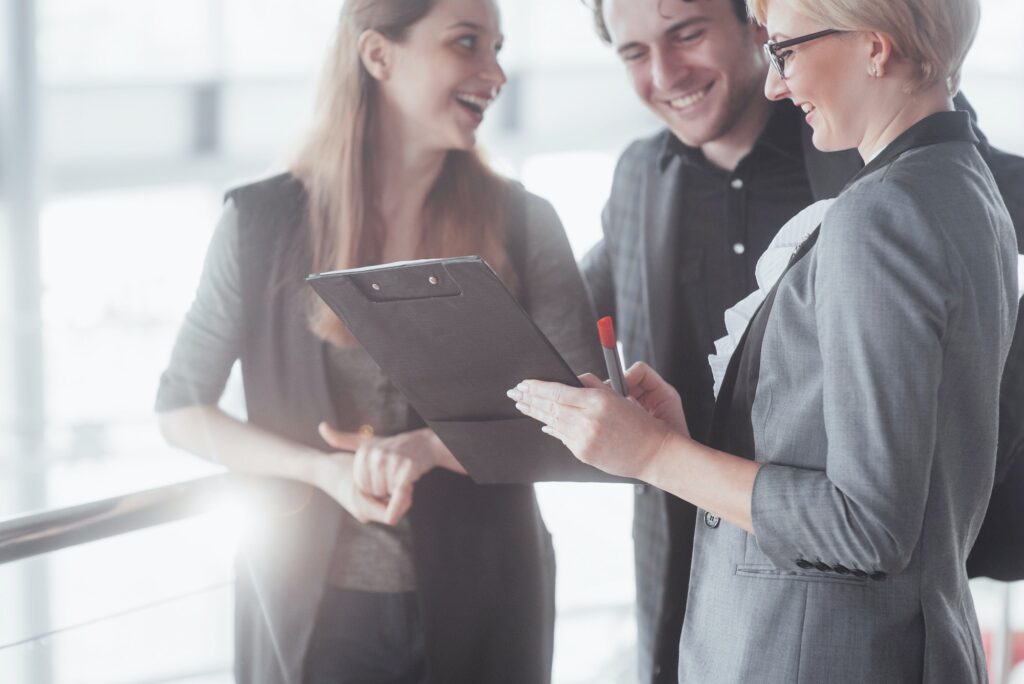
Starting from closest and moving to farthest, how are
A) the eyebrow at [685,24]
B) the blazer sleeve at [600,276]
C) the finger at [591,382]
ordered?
1. the finger at [591,382]
2. the eyebrow at [685,24]
3. the blazer sleeve at [600,276]

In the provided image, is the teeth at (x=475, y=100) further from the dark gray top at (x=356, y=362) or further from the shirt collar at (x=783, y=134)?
the shirt collar at (x=783, y=134)

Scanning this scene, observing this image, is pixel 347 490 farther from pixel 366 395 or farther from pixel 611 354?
pixel 611 354

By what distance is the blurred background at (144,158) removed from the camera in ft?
24.8

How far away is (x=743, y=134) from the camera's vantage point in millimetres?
1877

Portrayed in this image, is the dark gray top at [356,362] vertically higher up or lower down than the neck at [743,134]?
lower down

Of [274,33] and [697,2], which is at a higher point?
[274,33]

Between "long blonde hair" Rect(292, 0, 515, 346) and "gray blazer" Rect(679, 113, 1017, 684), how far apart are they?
63 centimetres

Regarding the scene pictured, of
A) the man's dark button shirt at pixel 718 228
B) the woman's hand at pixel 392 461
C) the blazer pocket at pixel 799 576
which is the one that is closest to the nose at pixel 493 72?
the man's dark button shirt at pixel 718 228

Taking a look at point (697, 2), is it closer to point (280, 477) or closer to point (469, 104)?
point (469, 104)

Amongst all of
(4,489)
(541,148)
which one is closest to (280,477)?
(541,148)

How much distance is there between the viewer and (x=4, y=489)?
973 centimetres

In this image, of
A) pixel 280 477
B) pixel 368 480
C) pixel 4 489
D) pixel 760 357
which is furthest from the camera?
pixel 4 489

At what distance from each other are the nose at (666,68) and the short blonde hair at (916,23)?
77 cm

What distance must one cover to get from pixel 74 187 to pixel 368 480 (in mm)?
7622
